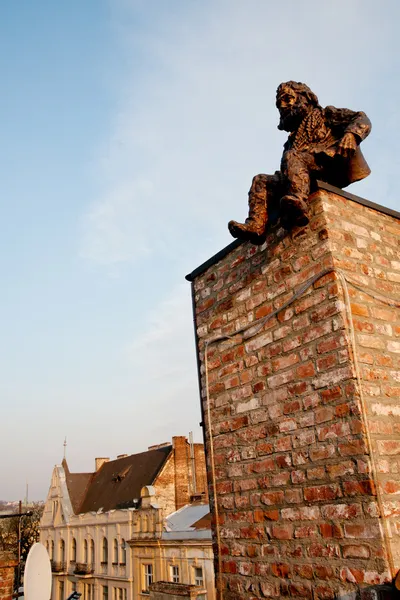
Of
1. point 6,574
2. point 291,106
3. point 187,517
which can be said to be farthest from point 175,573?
point 291,106

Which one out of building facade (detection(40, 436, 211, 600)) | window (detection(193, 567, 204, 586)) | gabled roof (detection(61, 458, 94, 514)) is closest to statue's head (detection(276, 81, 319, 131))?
building facade (detection(40, 436, 211, 600))

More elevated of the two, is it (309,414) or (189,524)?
(309,414)

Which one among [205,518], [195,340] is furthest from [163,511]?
[195,340]

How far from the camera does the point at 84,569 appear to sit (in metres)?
28.4

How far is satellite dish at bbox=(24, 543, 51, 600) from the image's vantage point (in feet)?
22.2

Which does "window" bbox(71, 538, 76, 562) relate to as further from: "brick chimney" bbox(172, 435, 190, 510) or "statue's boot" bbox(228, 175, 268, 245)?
"statue's boot" bbox(228, 175, 268, 245)

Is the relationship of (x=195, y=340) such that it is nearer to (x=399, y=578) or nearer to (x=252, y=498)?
(x=252, y=498)

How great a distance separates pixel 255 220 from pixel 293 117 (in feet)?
2.96

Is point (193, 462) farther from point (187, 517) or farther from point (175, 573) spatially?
point (175, 573)

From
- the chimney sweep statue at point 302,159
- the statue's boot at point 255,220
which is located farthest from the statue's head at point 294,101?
the statue's boot at point 255,220

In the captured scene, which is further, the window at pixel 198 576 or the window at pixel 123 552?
the window at pixel 123 552

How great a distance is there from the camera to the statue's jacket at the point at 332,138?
11.6 ft

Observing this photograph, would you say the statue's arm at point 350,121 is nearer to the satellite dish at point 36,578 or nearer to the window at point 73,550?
the satellite dish at point 36,578

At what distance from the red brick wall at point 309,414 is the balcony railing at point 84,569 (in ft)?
92.7
